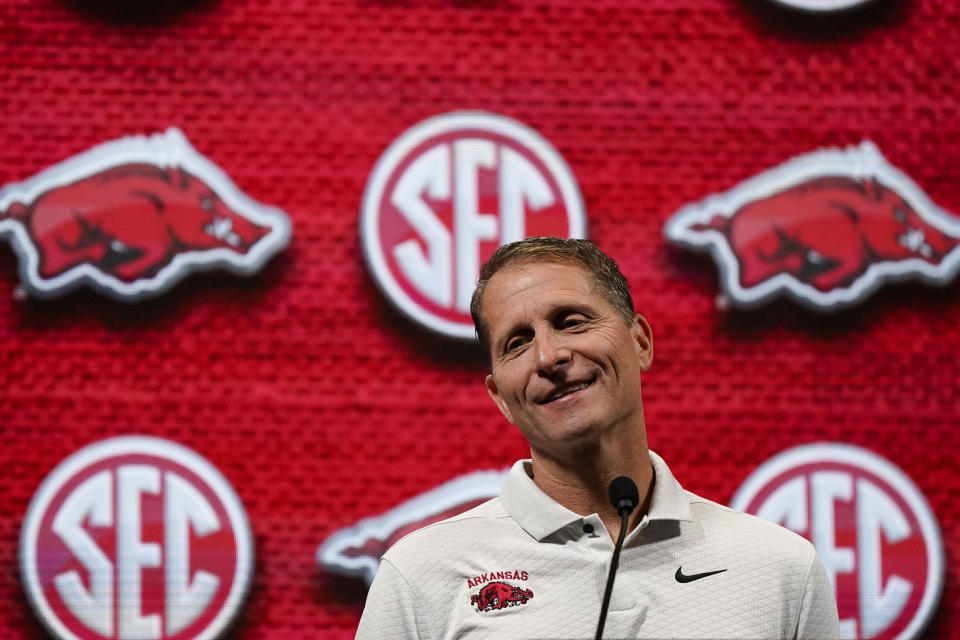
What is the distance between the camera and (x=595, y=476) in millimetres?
1367

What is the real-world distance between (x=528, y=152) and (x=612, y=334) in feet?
4.25

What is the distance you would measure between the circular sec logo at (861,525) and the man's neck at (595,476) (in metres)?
1.22

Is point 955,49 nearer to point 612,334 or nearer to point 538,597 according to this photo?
point 612,334

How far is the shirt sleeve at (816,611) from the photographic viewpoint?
1318 mm

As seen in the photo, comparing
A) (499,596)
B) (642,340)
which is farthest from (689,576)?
(642,340)

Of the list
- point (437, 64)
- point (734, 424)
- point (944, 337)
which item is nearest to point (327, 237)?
point (437, 64)

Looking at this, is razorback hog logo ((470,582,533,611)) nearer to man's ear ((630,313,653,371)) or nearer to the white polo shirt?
the white polo shirt

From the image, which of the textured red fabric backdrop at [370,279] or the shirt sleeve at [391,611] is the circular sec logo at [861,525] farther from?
the shirt sleeve at [391,611]

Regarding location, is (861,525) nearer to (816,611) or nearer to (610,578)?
(816,611)

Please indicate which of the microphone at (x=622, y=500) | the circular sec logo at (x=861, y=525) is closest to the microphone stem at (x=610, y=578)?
the microphone at (x=622, y=500)

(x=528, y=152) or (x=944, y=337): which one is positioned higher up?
(x=528, y=152)

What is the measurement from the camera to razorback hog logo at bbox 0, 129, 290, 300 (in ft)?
8.19

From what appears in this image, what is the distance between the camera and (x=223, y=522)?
2.45 metres

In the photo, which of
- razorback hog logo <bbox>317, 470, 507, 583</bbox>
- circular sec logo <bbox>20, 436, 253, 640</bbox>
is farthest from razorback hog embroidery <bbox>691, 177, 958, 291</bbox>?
circular sec logo <bbox>20, 436, 253, 640</bbox>
